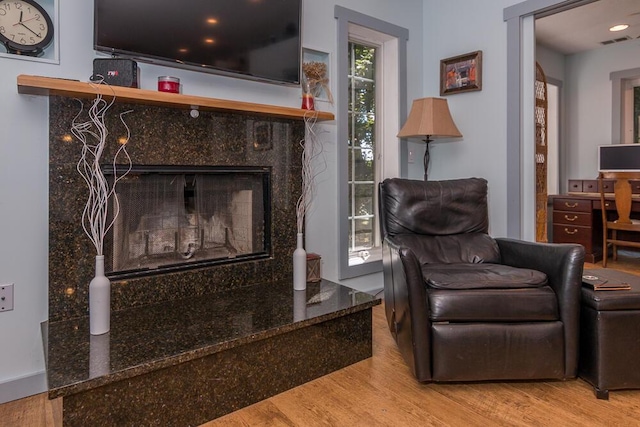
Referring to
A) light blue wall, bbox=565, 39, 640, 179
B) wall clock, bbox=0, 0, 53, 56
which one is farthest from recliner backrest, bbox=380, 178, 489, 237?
light blue wall, bbox=565, 39, 640, 179

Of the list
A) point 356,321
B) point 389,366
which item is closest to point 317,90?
point 356,321

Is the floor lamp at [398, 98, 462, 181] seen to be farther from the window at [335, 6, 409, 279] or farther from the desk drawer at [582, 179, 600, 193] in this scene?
the desk drawer at [582, 179, 600, 193]

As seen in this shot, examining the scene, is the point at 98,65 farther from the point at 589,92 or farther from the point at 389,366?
the point at 589,92

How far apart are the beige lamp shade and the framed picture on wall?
0.37 metres

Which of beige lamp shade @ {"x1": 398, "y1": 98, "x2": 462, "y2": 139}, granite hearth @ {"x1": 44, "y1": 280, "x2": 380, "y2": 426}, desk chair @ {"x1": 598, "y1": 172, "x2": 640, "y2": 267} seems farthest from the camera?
desk chair @ {"x1": 598, "y1": 172, "x2": 640, "y2": 267}

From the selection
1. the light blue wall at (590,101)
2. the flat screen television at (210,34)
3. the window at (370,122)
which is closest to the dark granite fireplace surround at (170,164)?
the flat screen television at (210,34)

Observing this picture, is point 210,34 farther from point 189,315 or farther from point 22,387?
point 22,387

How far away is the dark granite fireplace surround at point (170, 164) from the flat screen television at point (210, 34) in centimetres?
26

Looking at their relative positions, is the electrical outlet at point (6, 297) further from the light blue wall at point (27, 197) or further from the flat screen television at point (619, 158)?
the flat screen television at point (619, 158)

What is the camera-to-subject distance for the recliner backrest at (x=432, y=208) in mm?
2443

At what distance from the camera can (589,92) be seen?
501 centimetres

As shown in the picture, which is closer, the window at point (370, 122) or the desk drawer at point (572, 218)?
the window at point (370, 122)

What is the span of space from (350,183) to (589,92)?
380cm

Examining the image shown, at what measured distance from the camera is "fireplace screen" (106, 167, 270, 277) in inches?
80.7
